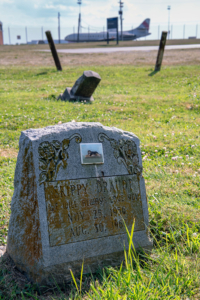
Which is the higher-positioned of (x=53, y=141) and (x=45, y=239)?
(x=53, y=141)

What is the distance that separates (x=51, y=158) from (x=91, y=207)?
1.86 ft

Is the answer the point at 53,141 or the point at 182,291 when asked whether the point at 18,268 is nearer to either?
the point at 53,141

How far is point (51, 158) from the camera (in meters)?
2.47

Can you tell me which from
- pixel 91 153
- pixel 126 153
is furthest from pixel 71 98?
pixel 91 153

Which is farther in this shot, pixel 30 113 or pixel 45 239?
pixel 30 113

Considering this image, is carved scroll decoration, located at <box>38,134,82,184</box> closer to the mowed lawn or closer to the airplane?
the mowed lawn

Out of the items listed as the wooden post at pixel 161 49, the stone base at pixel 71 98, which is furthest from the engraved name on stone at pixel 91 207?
the wooden post at pixel 161 49

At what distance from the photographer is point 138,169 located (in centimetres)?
287

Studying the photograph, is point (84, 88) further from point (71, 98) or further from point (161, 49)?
point (161, 49)

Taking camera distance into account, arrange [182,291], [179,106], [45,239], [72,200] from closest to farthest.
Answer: [182,291], [45,239], [72,200], [179,106]

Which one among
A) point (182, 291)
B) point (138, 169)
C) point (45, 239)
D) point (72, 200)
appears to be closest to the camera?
point (182, 291)

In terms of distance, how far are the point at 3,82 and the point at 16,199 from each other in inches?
471

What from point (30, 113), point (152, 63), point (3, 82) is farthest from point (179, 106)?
point (152, 63)

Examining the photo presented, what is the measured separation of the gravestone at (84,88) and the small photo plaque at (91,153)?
277 inches
